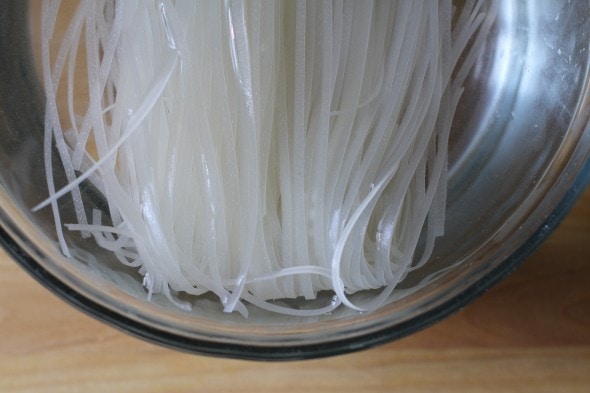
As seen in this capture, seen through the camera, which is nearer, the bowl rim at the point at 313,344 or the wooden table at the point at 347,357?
the bowl rim at the point at 313,344

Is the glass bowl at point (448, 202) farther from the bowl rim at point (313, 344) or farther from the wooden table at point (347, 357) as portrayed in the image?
the wooden table at point (347, 357)

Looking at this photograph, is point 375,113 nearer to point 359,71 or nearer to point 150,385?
point 359,71

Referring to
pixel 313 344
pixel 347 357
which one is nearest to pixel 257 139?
pixel 313 344

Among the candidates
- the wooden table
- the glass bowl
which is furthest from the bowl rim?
the wooden table

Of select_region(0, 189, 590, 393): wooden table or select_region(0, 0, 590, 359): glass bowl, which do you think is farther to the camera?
select_region(0, 189, 590, 393): wooden table

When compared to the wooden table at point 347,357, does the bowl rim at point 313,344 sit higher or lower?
higher

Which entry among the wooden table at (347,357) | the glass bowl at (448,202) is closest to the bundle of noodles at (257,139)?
the glass bowl at (448,202)

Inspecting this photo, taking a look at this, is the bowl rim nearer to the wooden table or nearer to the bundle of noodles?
the bundle of noodles
